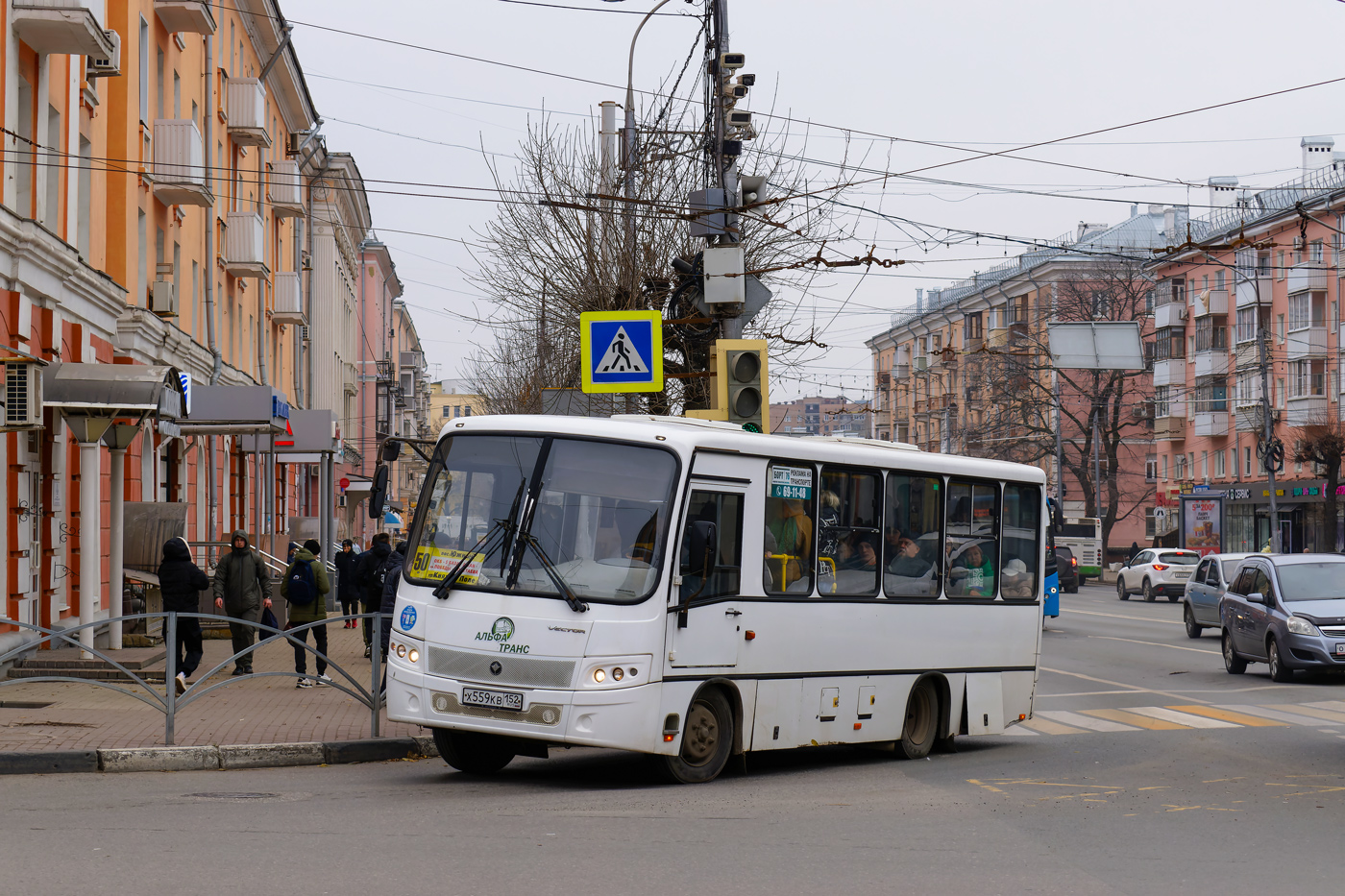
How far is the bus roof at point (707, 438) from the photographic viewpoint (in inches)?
437

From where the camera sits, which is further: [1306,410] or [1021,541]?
[1306,410]

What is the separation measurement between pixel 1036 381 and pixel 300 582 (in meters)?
52.5

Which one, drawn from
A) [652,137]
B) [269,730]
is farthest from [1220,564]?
[269,730]

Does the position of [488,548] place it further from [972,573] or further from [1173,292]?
[1173,292]

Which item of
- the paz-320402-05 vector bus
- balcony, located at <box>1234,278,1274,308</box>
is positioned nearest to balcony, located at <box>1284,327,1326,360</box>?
balcony, located at <box>1234,278,1274,308</box>

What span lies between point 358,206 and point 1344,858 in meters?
65.5

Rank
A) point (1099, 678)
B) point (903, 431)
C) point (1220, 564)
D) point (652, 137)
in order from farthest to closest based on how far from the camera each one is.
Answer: point (903, 431)
point (1220, 564)
point (652, 137)
point (1099, 678)

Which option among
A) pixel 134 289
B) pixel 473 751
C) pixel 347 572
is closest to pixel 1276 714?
pixel 473 751

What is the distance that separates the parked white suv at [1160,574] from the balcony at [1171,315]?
25269 mm

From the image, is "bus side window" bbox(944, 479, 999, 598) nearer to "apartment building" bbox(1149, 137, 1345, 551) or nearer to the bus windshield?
the bus windshield

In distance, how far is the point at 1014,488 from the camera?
14.8 metres

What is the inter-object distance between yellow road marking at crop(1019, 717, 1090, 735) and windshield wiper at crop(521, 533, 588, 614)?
22.1 feet

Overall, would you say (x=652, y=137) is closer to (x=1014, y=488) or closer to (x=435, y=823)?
(x=1014, y=488)

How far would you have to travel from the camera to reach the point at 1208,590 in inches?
1139
